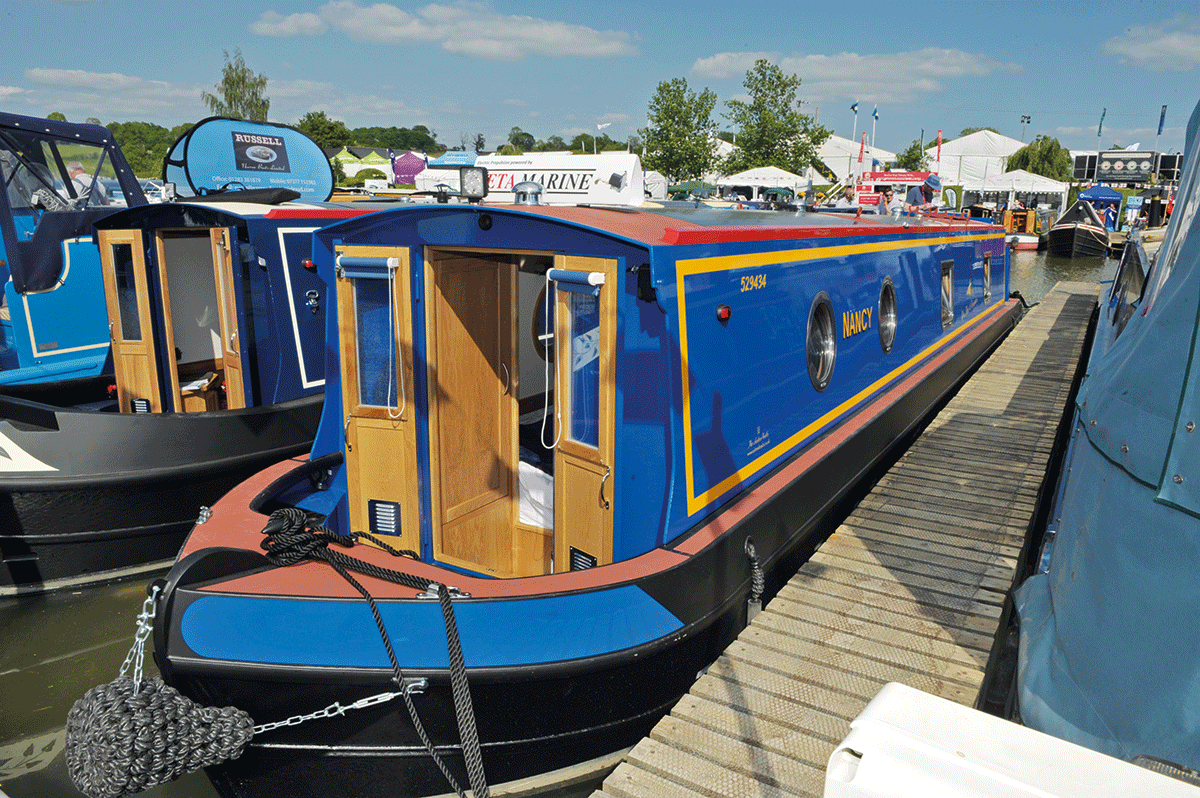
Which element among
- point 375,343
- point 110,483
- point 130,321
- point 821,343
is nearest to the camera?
point 375,343

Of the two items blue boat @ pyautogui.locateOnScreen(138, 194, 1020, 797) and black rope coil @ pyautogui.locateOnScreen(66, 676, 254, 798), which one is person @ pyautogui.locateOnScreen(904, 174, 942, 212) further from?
black rope coil @ pyautogui.locateOnScreen(66, 676, 254, 798)

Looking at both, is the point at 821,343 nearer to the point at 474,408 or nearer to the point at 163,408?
the point at 474,408

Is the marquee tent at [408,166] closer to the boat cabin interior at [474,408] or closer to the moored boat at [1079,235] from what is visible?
the boat cabin interior at [474,408]

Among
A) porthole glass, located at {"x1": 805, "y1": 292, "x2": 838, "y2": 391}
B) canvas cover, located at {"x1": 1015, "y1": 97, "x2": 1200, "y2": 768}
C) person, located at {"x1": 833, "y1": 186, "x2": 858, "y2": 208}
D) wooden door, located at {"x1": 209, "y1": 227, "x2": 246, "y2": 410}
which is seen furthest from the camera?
person, located at {"x1": 833, "y1": 186, "x2": 858, "y2": 208}

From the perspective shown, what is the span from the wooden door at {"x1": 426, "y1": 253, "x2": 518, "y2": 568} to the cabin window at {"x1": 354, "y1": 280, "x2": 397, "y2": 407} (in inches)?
8.9

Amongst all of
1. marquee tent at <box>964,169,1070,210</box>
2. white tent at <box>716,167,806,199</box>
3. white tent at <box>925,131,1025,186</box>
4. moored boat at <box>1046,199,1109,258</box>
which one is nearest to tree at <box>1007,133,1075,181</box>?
white tent at <box>925,131,1025,186</box>

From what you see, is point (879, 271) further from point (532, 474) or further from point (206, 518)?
point (206, 518)

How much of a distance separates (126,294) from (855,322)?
5941 millimetres

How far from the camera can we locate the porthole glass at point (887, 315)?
6.68 meters

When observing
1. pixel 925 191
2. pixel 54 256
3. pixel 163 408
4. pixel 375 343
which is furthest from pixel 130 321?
pixel 925 191

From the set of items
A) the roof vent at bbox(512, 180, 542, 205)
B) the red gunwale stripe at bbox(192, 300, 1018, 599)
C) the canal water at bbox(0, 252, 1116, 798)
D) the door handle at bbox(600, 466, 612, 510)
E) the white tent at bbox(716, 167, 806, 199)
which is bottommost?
the canal water at bbox(0, 252, 1116, 798)

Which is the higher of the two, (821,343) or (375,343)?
(375,343)

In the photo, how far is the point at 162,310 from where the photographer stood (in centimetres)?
646

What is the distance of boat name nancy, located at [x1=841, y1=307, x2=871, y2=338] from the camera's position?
19.0ft
